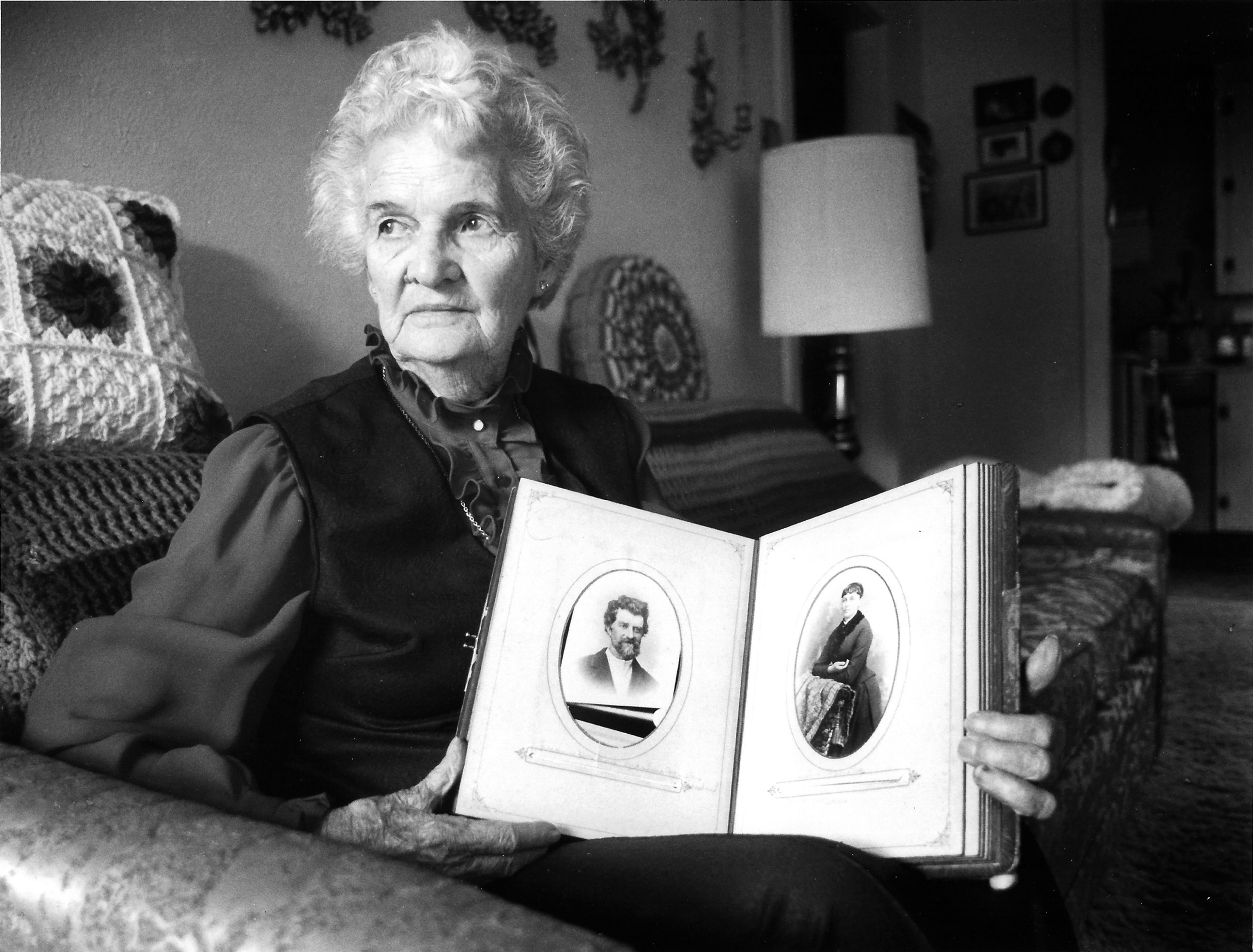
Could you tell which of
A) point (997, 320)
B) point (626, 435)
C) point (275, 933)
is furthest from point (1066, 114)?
point (275, 933)

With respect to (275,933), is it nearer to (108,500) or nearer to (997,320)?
(108,500)

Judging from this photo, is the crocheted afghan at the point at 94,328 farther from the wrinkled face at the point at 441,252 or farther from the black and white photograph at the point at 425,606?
the wrinkled face at the point at 441,252

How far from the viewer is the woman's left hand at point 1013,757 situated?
0.58m

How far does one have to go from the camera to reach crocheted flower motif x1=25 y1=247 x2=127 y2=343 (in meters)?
0.83

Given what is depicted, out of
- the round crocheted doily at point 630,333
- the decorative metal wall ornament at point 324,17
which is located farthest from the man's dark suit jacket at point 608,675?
the round crocheted doily at point 630,333

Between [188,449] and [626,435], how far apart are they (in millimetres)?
456

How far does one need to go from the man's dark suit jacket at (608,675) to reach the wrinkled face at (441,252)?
325 millimetres

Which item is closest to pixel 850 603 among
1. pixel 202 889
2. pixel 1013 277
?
pixel 202 889

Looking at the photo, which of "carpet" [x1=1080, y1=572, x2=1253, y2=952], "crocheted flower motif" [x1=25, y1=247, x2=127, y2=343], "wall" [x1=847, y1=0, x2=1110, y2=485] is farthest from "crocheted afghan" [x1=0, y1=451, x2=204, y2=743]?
"wall" [x1=847, y1=0, x2=1110, y2=485]

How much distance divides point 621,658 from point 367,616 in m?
0.22

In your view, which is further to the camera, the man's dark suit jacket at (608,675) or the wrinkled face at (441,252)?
the wrinkled face at (441,252)

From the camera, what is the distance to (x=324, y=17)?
4.38 ft

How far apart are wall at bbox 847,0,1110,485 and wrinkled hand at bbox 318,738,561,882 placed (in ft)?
12.1

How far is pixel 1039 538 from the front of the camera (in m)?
2.24
